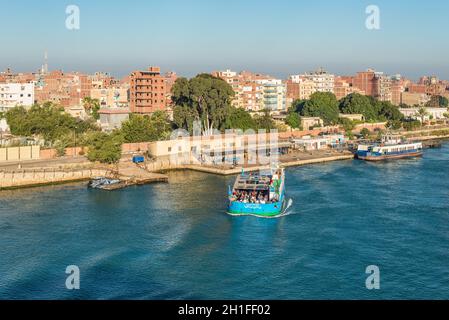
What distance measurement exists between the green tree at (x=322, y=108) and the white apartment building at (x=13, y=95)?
68.4 ft

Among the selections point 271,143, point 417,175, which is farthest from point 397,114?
point 417,175

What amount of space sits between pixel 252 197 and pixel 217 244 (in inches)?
134

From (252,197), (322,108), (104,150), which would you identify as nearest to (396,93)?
(322,108)

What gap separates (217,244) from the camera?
1256 centimetres

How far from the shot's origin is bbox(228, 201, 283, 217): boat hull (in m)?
15.2

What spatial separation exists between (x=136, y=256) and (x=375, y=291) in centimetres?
488

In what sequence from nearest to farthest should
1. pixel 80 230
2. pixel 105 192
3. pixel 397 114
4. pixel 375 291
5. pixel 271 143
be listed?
1. pixel 375 291
2. pixel 80 230
3. pixel 105 192
4. pixel 271 143
5. pixel 397 114

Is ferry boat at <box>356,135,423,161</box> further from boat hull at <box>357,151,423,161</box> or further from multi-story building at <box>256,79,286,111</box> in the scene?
multi-story building at <box>256,79,286,111</box>

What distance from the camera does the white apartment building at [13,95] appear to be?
37250mm

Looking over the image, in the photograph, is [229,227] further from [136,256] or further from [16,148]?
[16,148]

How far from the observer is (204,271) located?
10.7 m

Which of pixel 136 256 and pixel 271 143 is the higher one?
pixel 271 143

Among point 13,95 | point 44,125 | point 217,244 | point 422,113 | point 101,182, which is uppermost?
point 13,95

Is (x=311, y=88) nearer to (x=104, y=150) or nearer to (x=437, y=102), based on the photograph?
(x=437, y=102)
